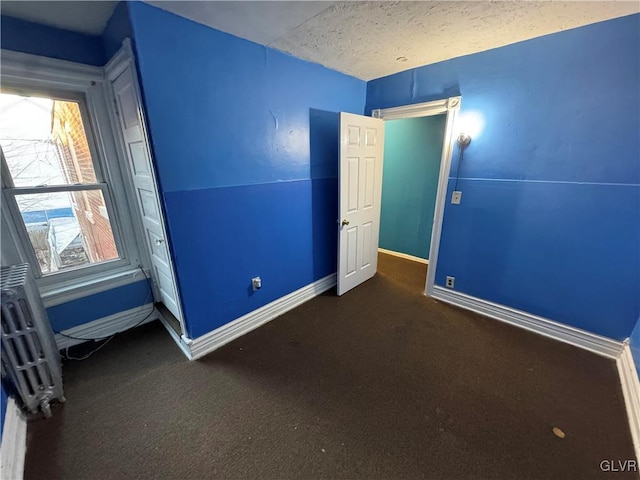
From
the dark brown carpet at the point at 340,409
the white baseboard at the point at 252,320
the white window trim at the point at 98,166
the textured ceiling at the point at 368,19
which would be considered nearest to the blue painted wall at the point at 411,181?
the textured ceiling at the point at 368,19

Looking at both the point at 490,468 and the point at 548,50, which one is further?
the point at 548,50

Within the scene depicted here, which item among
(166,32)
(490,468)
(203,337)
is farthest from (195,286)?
(490,468)

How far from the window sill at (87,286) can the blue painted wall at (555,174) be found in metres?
3.03

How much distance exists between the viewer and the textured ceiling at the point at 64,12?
1.41 m

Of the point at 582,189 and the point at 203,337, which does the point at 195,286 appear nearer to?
the point at 203,337

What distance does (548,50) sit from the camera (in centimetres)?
188

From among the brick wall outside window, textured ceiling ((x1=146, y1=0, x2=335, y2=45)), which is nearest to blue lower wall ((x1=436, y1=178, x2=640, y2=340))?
textured ceiling ((x1=146, y1=0, x2=335, y2=45))

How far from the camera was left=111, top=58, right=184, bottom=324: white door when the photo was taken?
163cm

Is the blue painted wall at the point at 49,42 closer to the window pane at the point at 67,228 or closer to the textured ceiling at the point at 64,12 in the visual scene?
the textured ceiling at the point at 64,12

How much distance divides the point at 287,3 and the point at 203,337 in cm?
228

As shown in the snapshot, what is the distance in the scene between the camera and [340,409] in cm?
160

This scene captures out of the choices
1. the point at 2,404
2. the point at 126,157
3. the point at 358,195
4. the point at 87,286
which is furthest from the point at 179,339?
the point at 358,195

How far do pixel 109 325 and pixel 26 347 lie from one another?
0.82 m

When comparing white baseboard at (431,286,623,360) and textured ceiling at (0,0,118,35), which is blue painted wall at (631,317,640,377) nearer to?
white baseboard at (431,286,623,360)
